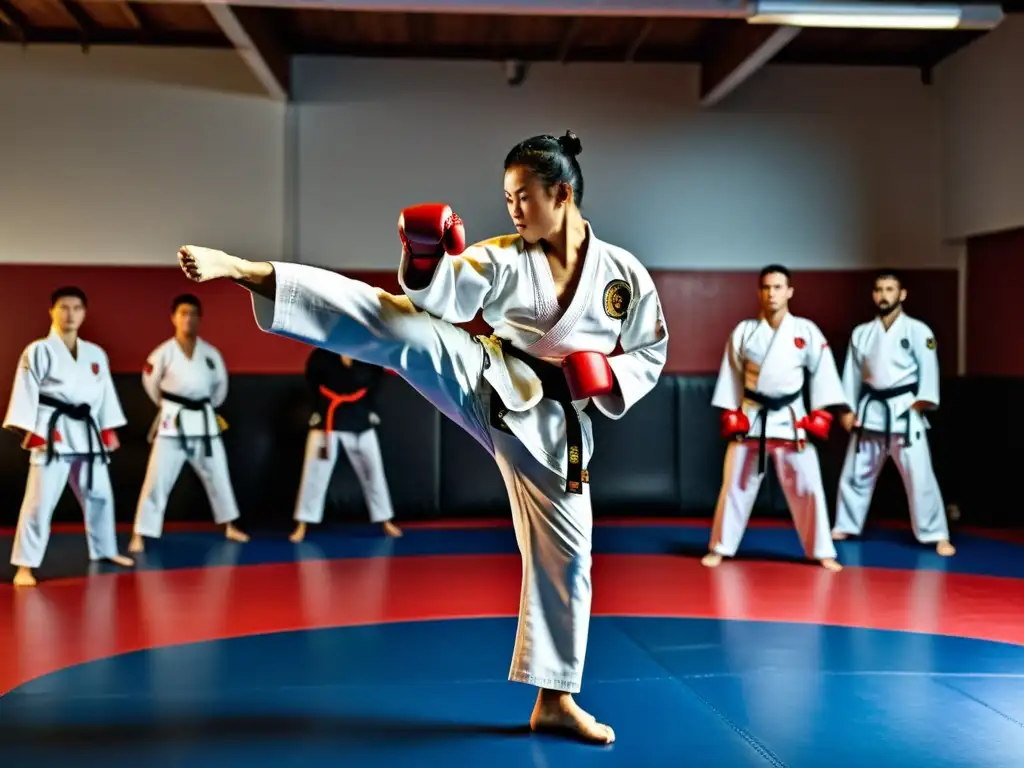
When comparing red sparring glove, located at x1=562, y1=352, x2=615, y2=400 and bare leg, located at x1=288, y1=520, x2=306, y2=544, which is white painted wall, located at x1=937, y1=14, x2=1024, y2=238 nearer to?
bare leg, located at x1=288, y1=520, x2=306, y2=544

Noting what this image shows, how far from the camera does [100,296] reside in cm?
768

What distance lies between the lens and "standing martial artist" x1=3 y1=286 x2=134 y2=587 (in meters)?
5.21

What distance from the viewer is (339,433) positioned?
21.7ft

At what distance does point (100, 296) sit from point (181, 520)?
1.79 meters

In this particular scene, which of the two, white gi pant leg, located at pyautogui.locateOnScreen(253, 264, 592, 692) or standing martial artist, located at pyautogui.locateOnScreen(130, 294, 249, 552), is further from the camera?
standing martial artist, located at pyautogui.locateOnScreen(130, 294, 249, 552)

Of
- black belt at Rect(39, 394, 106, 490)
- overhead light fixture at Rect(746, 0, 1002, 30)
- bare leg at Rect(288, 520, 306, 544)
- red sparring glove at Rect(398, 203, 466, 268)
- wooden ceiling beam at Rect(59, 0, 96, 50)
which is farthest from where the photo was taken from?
wooden ceiling beam at Rect(59, 0, 96, 50)

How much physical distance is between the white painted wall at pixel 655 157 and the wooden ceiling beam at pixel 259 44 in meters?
0.26

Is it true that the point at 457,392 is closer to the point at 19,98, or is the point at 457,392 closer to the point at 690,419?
the point at 690,419

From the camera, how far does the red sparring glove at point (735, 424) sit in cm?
557

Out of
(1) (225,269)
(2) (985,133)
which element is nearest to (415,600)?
(1) (225,269)

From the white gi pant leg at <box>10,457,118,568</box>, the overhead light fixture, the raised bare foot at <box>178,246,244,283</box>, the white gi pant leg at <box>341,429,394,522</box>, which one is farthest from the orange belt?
the raised bare foot at <box>178,246,244,283</box>

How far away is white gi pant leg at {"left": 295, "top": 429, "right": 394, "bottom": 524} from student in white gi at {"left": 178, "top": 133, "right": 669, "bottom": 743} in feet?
12.5

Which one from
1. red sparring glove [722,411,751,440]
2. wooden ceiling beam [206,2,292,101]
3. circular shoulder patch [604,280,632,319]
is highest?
wooden ceiling beam [206,2,292,101]

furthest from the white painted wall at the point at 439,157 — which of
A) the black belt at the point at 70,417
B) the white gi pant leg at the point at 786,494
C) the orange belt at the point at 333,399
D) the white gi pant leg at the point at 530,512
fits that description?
the white gi pant leg at the point at 530,512
